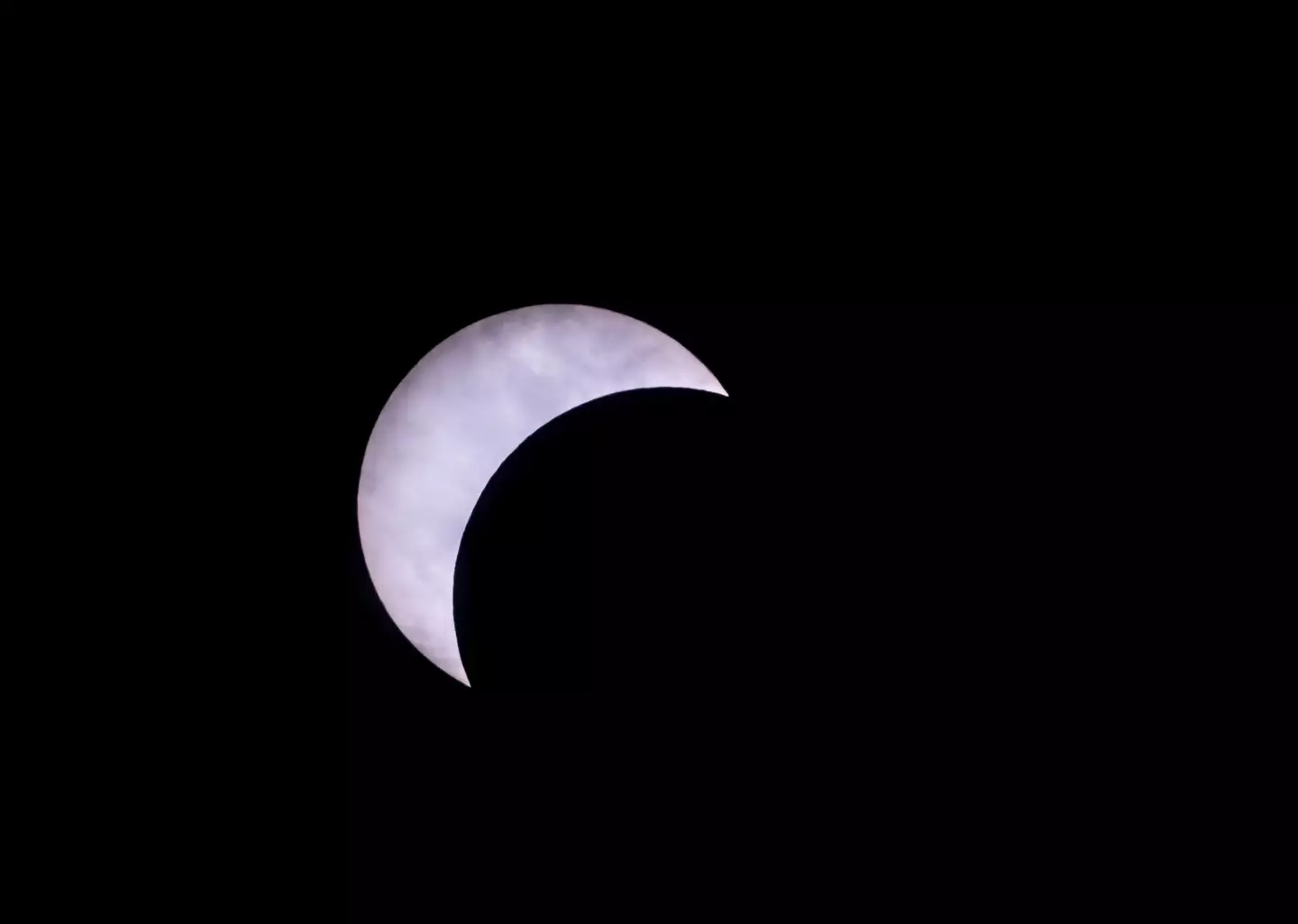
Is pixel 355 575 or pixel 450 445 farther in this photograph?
pixel 355 575

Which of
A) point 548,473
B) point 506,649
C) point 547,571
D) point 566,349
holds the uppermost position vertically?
point 566,349

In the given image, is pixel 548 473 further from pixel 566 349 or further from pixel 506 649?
pixel 506 649

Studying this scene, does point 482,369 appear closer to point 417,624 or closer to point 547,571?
point 547,571

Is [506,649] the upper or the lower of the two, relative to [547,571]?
lower

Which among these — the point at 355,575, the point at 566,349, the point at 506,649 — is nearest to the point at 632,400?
the point at 566,349

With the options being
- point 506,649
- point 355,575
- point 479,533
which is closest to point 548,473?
point 479,533

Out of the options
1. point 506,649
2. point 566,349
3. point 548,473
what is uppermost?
point 566,349
